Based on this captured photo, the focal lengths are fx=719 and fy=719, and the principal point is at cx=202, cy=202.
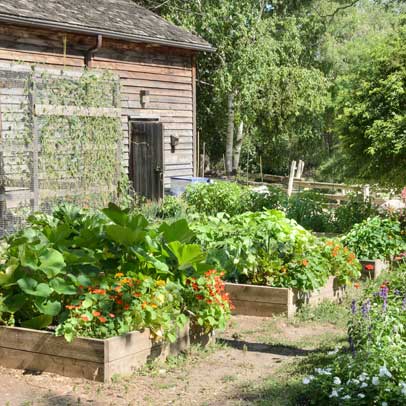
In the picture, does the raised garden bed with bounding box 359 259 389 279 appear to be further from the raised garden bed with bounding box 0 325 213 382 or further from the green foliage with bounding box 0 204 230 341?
the raised garden bed with bounding box 0 325 213 382

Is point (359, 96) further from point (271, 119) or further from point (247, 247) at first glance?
point (271, 119)

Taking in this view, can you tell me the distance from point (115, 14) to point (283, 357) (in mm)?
12931

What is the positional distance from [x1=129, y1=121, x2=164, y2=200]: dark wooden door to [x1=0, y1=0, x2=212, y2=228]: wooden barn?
24mm

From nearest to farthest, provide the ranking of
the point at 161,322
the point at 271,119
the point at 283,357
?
the point at 161,322 → the point at 283,357 → the point at 271,119

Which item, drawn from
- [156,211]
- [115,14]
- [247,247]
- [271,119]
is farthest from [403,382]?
[271,119]

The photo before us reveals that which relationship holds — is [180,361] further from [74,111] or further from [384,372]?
[74,111]

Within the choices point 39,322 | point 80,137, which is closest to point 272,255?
point 39,322

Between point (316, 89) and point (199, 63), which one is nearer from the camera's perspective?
point (199, 63)

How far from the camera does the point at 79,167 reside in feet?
42.7

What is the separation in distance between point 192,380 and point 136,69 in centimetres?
1276

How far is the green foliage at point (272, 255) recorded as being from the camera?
299 inches

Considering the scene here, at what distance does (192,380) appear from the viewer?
546 centimetres

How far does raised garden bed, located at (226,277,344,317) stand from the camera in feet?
24.3

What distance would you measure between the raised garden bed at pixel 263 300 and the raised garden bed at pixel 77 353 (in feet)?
6.20
